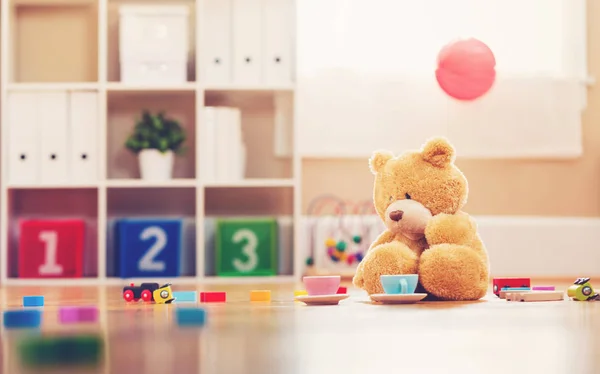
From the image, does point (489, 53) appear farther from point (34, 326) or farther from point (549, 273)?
point (34, 326)

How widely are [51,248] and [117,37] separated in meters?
0.78

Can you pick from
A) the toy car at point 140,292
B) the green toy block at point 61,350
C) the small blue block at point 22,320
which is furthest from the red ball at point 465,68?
the green toy block at point 61,350

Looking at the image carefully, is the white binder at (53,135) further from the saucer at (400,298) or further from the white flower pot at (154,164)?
the saucer at (400,298)

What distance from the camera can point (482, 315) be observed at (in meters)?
1.24

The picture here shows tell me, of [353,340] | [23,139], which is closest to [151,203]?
[23,139]

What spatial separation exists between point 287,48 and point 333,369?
97.9 inches

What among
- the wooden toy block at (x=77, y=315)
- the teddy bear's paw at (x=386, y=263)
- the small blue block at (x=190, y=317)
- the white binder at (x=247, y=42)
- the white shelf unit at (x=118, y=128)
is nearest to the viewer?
the small blue block at (x=190, y=317)

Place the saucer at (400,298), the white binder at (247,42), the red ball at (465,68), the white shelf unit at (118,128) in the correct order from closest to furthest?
the saucer at (400,298) < the red ball at (465,68) < the white binder at (247,42) < the white shelf unit at (118,128)

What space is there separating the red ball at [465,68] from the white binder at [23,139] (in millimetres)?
1325

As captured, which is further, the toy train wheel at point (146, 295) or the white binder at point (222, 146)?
the white binder at point (222, 146)

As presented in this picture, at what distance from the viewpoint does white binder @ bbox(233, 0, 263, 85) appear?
3.08 m

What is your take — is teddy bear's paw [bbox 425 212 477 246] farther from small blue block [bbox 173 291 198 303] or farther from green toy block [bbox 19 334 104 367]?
green toy block [bbox 19 334 104 367]

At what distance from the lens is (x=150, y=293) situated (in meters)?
1.66

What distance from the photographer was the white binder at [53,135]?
3.06m
